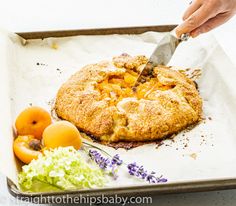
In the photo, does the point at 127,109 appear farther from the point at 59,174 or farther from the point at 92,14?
the point at 92,14

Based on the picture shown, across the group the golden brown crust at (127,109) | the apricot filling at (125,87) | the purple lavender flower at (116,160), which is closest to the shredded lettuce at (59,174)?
the purple lavender flower at (116,160)

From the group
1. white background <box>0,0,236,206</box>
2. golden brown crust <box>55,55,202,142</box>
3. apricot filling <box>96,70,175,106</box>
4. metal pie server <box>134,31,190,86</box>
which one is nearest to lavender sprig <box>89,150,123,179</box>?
golden brown crust <box>55,55,202,142</box>

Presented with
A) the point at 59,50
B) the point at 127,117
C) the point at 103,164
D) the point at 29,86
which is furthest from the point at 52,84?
the point at 103,164

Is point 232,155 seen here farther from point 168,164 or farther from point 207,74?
point 207,74

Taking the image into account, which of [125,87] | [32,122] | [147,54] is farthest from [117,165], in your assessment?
[147,54]

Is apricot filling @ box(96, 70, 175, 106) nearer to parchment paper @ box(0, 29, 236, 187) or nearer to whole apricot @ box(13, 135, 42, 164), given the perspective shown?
parchment paper @ box(0, 29, 236, 187)

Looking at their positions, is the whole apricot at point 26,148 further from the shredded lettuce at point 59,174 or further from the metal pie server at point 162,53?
the metal pie server at point 162,53
